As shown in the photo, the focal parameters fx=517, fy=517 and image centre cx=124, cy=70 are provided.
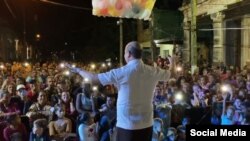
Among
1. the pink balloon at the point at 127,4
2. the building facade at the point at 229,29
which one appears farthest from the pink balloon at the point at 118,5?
the building facade at the point at 229,29

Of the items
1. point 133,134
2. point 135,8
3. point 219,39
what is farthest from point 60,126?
point 219,39

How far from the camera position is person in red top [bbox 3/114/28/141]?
28.6 ft

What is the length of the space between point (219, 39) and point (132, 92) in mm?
20715

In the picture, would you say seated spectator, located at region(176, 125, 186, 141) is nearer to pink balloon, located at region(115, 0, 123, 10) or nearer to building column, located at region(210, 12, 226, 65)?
pink balloon, located at region(115, 0, 123, 10)

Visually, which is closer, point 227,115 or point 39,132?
point 39,132

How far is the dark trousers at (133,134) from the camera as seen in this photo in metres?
5.05

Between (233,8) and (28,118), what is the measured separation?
14900 millimetres

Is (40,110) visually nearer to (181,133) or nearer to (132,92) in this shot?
(181,133)

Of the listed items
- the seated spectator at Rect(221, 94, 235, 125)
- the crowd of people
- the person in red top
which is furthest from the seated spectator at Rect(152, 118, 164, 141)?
the person in red top

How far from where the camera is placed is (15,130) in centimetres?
880

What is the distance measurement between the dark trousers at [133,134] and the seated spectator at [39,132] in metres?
3.84

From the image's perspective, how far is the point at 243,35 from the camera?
23.1 m

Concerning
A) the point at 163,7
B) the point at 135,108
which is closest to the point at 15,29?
the point at 163,7

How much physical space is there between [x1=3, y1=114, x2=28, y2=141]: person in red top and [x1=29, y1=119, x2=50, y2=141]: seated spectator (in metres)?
0.14
